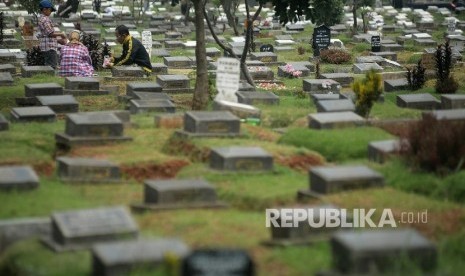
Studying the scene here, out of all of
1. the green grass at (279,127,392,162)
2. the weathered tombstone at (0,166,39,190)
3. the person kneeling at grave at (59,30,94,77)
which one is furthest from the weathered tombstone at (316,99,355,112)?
the person kneeling at grave at (59,30,94,77)

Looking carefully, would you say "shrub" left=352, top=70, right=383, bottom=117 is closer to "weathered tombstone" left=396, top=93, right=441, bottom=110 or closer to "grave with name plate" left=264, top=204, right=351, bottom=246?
"weathered tombstone" left=396, top=93, right=441, bottom=110

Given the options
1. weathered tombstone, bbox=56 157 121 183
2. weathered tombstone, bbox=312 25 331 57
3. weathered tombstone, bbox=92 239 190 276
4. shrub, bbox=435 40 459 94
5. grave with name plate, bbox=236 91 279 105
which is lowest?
weathered tombstone, bbox=312 25 331 57

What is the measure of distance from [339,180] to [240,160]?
191 cm

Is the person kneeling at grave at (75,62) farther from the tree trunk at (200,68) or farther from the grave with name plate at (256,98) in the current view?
the grave with name plate at (256,98)

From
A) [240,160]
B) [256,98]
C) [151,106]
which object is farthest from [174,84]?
[240,160]

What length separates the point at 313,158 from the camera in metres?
16.7

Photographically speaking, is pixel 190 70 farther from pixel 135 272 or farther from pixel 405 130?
pixel 135 272

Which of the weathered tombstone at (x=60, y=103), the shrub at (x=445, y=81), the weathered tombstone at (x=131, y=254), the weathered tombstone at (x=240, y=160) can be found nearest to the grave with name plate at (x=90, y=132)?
the weathered tombstone at (x=240, y=160)

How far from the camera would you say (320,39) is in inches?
1383

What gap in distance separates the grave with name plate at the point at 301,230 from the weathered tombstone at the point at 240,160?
3114 mm

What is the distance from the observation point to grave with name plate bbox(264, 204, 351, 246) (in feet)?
39.2

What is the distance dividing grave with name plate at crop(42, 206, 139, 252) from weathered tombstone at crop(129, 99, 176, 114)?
938 centimetres

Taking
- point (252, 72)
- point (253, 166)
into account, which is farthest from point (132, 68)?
point (253, 166)

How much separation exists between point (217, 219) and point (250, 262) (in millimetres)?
3266
